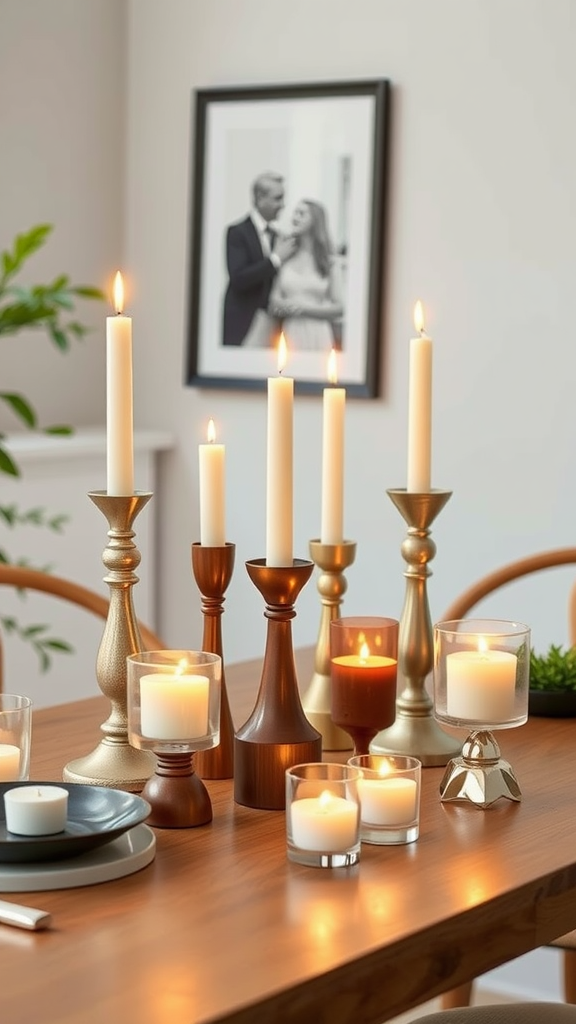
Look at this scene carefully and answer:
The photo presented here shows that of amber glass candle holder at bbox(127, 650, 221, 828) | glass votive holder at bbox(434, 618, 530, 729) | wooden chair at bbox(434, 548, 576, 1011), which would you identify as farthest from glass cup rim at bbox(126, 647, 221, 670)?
wooden chair at bbox(434, 548, 576, 1011)

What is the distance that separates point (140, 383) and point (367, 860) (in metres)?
2.60

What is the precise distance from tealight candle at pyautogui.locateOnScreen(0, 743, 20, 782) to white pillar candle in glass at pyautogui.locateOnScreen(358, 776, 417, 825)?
0.32 meters

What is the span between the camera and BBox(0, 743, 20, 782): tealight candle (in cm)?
140

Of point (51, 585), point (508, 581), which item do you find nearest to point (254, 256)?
point (508, 581)

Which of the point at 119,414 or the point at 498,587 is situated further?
the point at 498,587

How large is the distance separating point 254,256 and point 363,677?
2149mm

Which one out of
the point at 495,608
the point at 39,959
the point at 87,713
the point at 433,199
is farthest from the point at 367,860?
the point at 433,199

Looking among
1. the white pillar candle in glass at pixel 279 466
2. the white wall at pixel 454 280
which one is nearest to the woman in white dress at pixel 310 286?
the white wall at pixel 454 280

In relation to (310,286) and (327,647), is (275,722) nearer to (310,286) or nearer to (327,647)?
(327,647)

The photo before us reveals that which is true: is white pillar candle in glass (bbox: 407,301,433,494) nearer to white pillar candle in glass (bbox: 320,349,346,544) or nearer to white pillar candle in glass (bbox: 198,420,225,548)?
white pillar candle in glass (bbox: 320,349,346,544)

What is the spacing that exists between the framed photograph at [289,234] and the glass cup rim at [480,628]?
1.74 metres

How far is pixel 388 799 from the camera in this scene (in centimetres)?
136

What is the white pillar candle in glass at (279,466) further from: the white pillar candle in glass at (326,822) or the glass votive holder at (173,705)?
the white pillar candle in glass at (326,822)

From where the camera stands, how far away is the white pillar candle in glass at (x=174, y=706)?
1.34 m
